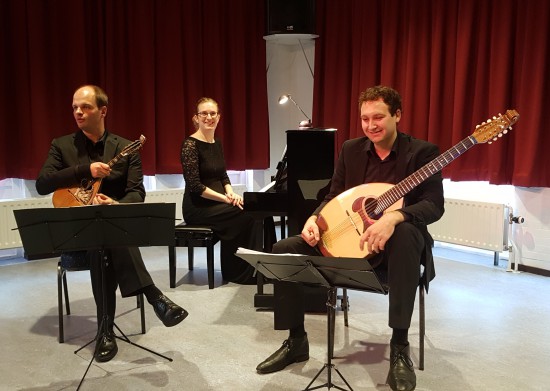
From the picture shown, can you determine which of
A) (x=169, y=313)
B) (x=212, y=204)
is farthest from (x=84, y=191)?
(x=212, y=204)

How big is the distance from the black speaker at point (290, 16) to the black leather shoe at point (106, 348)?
12.3 ft

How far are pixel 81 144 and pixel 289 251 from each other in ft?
4.61

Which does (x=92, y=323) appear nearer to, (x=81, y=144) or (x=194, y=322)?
(x=194, y=322)

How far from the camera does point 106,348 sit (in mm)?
2938

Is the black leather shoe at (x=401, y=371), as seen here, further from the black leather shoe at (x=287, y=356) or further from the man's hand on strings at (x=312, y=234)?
the man's hand on strings at (x=312, y=234)

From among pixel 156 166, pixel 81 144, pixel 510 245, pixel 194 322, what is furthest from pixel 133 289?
pixel 510 245

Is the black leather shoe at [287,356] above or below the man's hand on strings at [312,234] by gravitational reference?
below

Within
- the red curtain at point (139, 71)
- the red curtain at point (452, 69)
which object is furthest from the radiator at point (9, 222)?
the red curtain at point (452, 69)

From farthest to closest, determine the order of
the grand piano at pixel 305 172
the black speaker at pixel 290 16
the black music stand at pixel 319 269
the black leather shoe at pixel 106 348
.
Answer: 1. the black speaker at pixel 290 16
2. the grand piano at pixel 305 172
3. the black leather shoe at pixel 106 348
4. the black music stand at pixel 319 269

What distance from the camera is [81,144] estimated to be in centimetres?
332

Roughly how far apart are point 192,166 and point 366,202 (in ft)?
6.10

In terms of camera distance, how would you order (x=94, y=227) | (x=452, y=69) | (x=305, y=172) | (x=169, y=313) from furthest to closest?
(x=452, y=69) < (x=305, y=172) < (x=169, y=313) < (x=94, y=227)

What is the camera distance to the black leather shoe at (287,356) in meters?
2.76

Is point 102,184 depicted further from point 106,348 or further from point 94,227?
point 106,348
